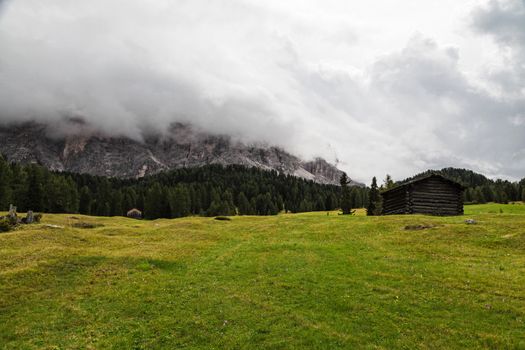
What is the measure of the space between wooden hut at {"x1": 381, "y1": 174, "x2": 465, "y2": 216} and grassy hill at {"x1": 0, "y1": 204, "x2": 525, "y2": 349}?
22.6 meters

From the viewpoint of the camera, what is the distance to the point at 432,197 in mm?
64000

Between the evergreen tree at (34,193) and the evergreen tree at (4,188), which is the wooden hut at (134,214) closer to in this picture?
the evergreen tree at (34,193)

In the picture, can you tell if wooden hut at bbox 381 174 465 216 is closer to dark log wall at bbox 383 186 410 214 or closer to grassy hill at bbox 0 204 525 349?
dark log wall at bbox 383 186 410 214

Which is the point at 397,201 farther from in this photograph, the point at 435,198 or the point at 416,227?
the point at 416,227

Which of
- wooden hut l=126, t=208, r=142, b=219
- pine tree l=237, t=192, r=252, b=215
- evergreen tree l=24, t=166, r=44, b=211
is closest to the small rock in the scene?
evergreen tree l=24, t=166, r=44, b=211

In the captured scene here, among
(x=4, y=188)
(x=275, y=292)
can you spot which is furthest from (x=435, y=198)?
(x=4, y=188)

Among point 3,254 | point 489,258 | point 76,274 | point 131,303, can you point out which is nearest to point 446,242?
point 489,258

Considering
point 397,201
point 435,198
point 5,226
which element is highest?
point 435,198

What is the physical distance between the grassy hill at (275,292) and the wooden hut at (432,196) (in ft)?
74.3

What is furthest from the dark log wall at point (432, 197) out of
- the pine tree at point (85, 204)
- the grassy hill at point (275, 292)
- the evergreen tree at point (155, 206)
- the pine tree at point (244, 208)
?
the pine tree at point (85, 204)

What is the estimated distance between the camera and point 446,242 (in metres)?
35.1

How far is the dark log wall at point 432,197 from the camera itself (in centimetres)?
6356

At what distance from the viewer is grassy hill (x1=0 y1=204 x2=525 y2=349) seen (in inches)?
726

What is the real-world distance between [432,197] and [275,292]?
157 feet
